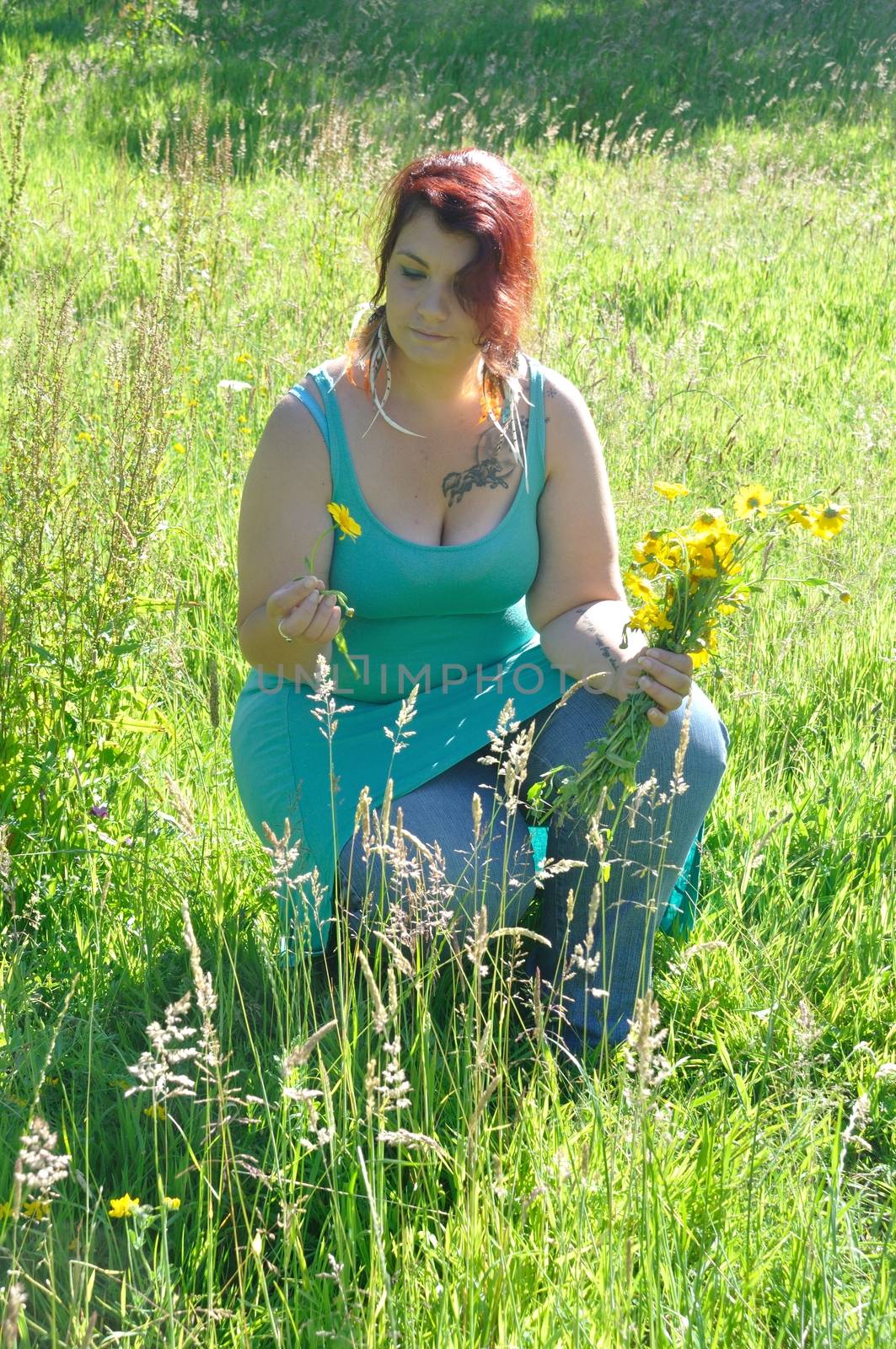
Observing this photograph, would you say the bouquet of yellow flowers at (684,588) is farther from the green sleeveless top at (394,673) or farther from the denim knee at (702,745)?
the green sleeveless top at (394,673)

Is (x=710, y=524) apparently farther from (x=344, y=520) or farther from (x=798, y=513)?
(x=344, y=520)

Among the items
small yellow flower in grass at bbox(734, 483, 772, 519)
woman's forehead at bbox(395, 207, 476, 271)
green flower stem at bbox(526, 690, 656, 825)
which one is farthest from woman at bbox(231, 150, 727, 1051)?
small yellow flower in grass at bbox(734, 483, 772, 519)

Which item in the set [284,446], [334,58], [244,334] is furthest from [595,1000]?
[334,58]

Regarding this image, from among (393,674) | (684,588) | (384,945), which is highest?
(684,588)

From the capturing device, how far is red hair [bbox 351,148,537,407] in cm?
218

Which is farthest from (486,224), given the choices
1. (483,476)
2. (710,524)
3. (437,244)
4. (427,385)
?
(710,524)

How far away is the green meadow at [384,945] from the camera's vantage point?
4.60 feet

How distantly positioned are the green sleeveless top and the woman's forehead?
0.95 feet

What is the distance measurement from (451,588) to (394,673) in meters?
0.20

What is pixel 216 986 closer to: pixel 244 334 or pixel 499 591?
pixel 499 591

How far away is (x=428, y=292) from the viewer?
220cm

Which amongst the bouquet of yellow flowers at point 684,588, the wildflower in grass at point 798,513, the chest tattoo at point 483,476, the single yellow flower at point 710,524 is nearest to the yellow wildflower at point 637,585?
the bouquet of yellow flowers at point 684,588

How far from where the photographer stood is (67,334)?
247cm

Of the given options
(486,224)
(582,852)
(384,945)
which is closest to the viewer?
(384,945)
